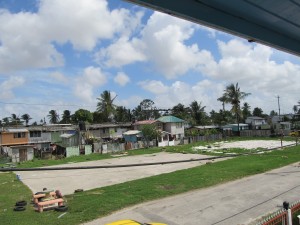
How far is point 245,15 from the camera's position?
15.6 feet

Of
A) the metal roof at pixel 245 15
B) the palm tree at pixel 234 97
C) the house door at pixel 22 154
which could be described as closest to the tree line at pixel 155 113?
the palm tree at pixel 234 97

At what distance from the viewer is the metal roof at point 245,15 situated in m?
3.99

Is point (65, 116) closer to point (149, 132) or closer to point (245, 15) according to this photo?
point (149, 132)

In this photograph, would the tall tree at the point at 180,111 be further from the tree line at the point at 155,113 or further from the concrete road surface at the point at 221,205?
the concrete road surface at the point at 221,205

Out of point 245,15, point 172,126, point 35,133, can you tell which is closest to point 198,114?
point 172,126

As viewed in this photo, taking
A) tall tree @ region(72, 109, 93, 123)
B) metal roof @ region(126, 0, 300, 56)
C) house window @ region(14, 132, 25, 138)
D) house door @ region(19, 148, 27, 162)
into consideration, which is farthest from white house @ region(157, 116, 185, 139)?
metal roof @ region(126, 0, 300, 56)

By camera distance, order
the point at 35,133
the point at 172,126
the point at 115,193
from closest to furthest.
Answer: the point at 115,193, the point at 35,133, the point at 172,126

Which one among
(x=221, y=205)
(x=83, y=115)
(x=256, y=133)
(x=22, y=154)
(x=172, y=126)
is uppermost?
(x=83, y=115)

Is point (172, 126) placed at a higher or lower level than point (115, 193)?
higher

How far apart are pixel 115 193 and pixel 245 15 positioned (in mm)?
14070

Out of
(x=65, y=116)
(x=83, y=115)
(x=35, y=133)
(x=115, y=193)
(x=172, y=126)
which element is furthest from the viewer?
(x=65, y=116)

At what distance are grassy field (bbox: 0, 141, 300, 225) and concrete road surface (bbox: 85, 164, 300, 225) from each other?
2.60 feet

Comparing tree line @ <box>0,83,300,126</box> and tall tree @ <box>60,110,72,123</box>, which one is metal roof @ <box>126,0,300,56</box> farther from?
tall tree @ <box>60,110,72,123</box>

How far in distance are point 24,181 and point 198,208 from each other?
16.6 metres
